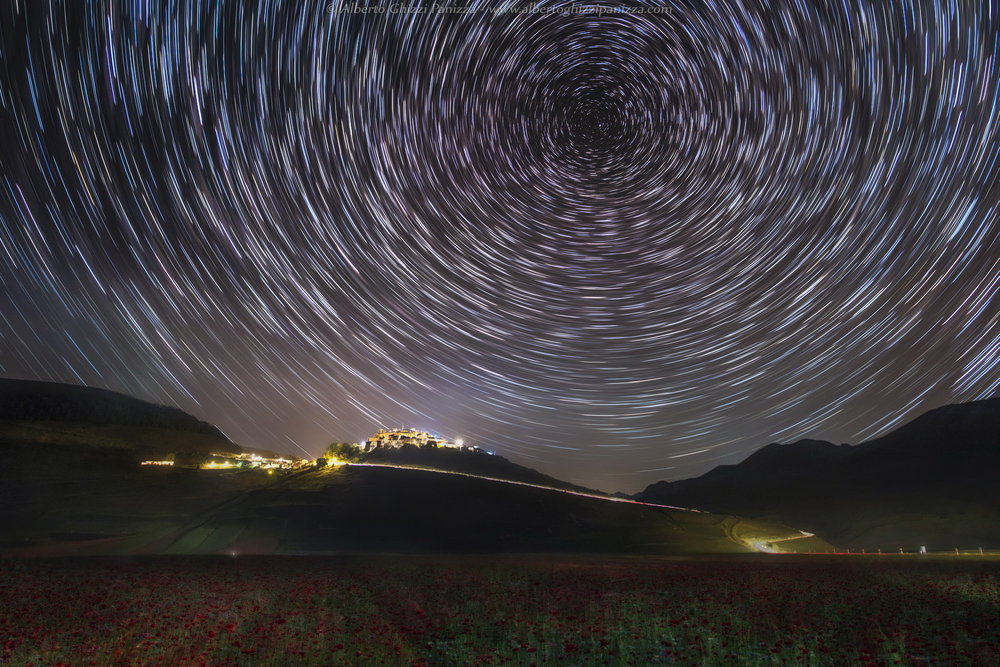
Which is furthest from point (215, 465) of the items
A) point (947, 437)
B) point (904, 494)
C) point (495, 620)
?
point (947, 437)

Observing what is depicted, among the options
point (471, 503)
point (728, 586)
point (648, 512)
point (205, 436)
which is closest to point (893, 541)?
point (648, 512)

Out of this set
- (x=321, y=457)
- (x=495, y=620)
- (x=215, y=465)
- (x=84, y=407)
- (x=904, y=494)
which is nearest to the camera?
(x=495, y=620)

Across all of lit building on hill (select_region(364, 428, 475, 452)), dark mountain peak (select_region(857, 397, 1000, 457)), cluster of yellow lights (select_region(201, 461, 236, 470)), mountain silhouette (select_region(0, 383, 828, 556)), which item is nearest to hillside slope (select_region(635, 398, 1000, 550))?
dark mountain peak (select_region(857, 397, 1000, 457))

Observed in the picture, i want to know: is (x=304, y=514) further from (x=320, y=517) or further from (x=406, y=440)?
(x=406, y=440)

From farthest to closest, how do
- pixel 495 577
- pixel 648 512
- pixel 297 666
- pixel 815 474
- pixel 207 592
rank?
pixel 815 474 < pixel 648 512 < pixel 495 577 < pixel 207 592 < pixel 297 666

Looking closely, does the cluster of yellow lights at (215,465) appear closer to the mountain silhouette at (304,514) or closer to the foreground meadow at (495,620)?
the mountain silhouette at (304,514)

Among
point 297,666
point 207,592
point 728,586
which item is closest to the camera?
point 297,666

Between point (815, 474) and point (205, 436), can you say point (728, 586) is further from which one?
point (815, 474)

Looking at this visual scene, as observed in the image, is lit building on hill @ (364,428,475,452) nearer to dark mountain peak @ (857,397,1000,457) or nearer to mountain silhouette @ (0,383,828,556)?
mountain silhouette @ (0,383,828,556)
